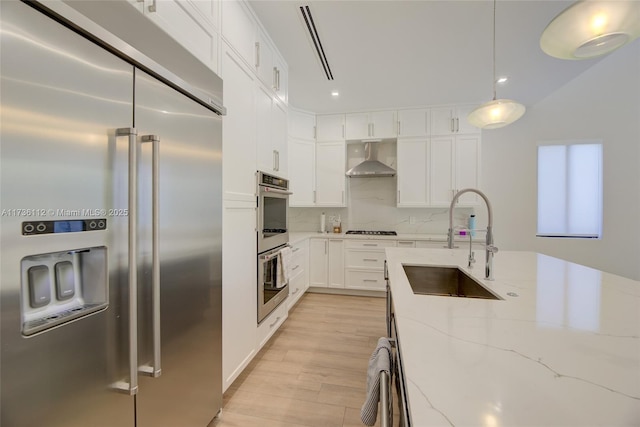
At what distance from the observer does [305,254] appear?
3.66 m

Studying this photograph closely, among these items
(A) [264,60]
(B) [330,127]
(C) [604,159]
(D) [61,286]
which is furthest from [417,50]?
(C) [604,159]

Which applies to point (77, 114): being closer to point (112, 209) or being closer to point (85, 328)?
point (112, 209)

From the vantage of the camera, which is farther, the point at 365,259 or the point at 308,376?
the point at 365,259

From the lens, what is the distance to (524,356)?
643 millimetres

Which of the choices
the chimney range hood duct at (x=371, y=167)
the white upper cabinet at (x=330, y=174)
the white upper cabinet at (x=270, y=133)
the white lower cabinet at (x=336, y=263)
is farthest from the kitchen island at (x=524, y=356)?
the white upper cabinet at (x=330, y=174)

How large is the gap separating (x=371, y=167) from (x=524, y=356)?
Result: 11.3 feet

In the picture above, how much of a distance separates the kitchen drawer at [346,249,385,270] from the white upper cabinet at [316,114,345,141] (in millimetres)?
1784

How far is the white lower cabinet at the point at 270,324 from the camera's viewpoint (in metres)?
2.15

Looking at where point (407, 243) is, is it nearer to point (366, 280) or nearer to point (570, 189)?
point (366, 280)

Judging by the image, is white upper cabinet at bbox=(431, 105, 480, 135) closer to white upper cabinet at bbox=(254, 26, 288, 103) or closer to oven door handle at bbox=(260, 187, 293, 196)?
white upper cabinet at bbox=(254, 26, 288, 103)

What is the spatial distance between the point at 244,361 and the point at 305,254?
1878 mm

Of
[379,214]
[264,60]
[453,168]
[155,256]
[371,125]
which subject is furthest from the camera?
[379,214]

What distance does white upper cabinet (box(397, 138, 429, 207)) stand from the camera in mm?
3795

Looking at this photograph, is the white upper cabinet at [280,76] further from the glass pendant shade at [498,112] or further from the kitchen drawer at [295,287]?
the kitchen drawer at [295,287]
